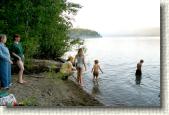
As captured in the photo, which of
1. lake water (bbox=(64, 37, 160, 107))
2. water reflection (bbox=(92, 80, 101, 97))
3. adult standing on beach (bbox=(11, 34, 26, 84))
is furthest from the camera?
water reflection (bbox=(92, 80, 101, 97))

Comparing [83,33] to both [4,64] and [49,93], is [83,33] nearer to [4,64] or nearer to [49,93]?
[49,93]

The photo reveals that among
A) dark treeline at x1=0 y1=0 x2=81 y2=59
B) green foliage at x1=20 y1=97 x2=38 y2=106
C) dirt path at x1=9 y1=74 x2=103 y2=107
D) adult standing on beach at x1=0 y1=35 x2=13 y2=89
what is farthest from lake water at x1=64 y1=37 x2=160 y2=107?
adult standing on beach at x1=0 y1=35 x2=13 y2=89

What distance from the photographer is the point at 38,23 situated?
714cm

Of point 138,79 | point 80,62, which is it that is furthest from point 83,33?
point 138,79

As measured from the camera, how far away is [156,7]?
19.3 feet

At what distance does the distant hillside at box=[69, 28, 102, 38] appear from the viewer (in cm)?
643

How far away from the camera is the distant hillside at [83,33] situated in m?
6.43

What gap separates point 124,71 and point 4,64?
173 cm

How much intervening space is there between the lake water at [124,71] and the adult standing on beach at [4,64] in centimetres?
117

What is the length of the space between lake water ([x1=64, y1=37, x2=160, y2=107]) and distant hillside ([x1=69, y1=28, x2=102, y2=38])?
0.08 metres

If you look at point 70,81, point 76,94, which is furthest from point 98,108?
point 70,81

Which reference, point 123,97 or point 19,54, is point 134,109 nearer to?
point 123,97

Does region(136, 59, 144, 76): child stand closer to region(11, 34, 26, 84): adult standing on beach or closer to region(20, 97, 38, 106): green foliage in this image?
region(20, 97, 38, 106): green foliage

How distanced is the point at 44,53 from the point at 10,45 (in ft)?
3.73
